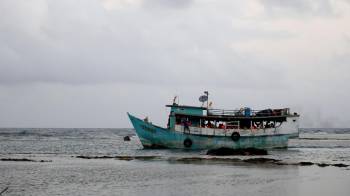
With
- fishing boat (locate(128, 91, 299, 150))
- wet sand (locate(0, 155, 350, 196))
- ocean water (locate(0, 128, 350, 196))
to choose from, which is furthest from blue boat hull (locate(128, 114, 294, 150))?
wet sand (locate(0, 155, 350, 196))

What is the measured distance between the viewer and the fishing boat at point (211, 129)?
5025cm

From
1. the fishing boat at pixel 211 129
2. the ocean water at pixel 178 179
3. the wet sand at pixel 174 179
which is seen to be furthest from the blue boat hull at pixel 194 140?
the wet sand at pixel 174 179

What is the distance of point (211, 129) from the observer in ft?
166

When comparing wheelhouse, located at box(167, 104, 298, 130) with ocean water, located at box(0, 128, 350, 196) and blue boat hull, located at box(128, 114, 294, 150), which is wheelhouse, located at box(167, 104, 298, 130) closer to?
blue boat hull, located at box(128, 114, 294, 150)

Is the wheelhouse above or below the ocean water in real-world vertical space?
above

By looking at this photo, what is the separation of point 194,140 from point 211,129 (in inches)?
76.6

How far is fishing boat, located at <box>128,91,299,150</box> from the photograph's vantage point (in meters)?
50.2

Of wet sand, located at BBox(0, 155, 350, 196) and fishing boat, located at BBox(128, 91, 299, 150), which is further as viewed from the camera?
fishing boat, located at BBox(128, 91, 299, 150)

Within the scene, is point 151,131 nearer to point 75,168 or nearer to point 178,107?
point 178,107

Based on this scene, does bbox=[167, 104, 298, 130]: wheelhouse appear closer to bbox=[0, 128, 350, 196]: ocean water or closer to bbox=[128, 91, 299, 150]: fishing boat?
bbox=[128, 91, 299, 150]: fishing boat

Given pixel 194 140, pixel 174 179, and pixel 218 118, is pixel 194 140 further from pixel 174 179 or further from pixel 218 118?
pixel 174 179

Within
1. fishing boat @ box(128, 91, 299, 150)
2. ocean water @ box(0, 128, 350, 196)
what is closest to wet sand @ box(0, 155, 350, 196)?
ocean water @ box(0, 128, 350, 196)

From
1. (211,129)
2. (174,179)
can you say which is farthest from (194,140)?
(174,179)

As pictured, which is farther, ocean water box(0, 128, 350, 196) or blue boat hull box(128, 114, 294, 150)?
blue boat hull box(128, 114, 294, 150)
